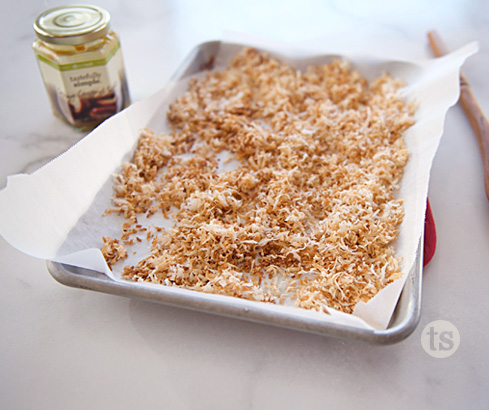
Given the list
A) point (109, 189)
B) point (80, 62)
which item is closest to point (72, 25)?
point (80, 62)

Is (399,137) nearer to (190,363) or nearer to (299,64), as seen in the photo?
(299,64)

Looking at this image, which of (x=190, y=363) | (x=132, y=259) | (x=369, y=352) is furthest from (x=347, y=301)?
(x=132, y=259)

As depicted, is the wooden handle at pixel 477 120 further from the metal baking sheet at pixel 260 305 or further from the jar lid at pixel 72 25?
the jar lid at pixel 72 25

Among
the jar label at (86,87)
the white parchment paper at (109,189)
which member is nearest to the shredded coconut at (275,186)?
the white parchment paper at (109,189)

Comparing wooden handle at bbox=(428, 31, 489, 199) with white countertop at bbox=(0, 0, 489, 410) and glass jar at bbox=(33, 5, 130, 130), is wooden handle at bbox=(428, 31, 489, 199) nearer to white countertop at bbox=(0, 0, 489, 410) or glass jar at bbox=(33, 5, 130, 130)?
white countertop at bbox=(0, 0, 489, 410)

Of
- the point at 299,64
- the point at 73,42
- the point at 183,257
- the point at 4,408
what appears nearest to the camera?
the point at 4,408

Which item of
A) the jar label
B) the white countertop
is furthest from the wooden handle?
Answer: the jar label

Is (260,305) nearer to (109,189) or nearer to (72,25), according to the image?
(109,189)
